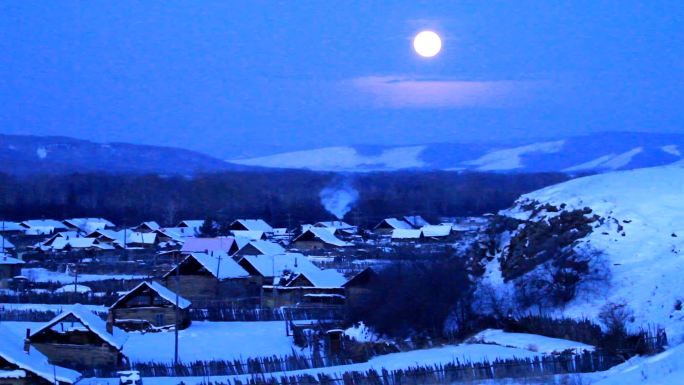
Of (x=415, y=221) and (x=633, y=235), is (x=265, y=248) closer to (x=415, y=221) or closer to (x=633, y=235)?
(x=633, y=235)

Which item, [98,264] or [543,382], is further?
[98,264]

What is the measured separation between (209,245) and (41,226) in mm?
30346

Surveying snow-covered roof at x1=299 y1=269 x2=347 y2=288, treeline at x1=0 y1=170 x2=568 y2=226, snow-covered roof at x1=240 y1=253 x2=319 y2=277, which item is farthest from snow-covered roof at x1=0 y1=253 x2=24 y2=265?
treeline at x1=0 y1=170 x2=568 y2=226

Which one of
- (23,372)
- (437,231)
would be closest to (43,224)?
(437,231)

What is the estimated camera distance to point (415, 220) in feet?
255

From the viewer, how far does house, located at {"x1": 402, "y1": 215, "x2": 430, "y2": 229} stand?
247 ft

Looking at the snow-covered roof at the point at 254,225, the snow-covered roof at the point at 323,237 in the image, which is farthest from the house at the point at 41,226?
the snow-covered roof at the point at 323,237

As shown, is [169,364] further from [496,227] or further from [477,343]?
[496,227]

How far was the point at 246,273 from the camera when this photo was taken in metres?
40.8

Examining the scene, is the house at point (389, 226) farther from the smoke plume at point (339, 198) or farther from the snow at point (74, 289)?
the snow at point (74, 289)

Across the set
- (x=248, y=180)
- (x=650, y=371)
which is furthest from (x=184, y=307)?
(x=248, y=180)

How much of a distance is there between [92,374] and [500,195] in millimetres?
61892

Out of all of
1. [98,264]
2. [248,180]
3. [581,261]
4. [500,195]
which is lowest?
[581,261]

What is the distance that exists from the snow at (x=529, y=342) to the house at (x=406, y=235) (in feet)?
130
